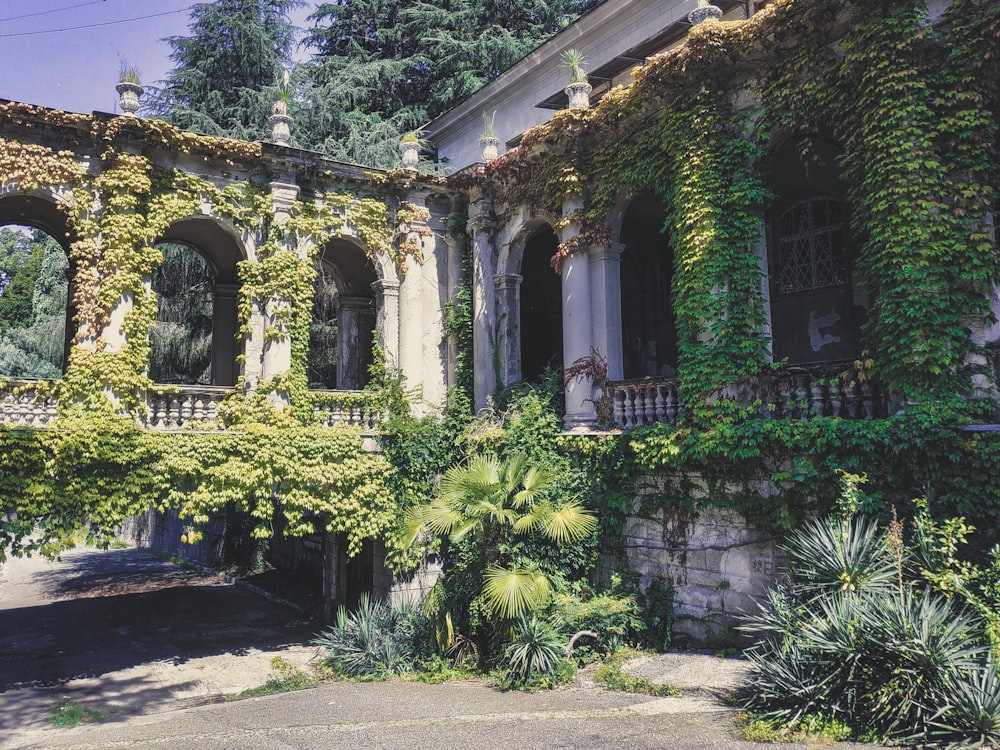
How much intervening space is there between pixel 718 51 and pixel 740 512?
7.02 metres

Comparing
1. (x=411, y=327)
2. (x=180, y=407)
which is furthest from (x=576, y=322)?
(x=180, y=407)

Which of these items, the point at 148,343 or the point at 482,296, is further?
the point at 482,296

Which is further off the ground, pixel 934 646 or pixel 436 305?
pixel 436 305

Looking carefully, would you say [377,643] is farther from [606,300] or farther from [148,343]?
[606,300]

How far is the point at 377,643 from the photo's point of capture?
12492mm

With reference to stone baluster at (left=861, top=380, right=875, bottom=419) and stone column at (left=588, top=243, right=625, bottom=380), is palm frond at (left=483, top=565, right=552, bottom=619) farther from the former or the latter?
stone baluster at (left=861, top=380, right=875, bottom=419)

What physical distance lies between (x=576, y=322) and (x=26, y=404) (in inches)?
379

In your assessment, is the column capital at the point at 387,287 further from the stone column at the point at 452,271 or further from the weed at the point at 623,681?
the weed at the point at 623,681

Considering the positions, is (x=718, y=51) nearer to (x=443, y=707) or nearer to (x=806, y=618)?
(x=806, y=618)

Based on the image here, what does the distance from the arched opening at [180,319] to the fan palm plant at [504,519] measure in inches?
576

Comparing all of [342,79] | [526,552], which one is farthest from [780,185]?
[342,79]

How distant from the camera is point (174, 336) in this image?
2294 centimetres

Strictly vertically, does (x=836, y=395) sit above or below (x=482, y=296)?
below

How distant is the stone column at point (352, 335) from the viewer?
64.7 ft
